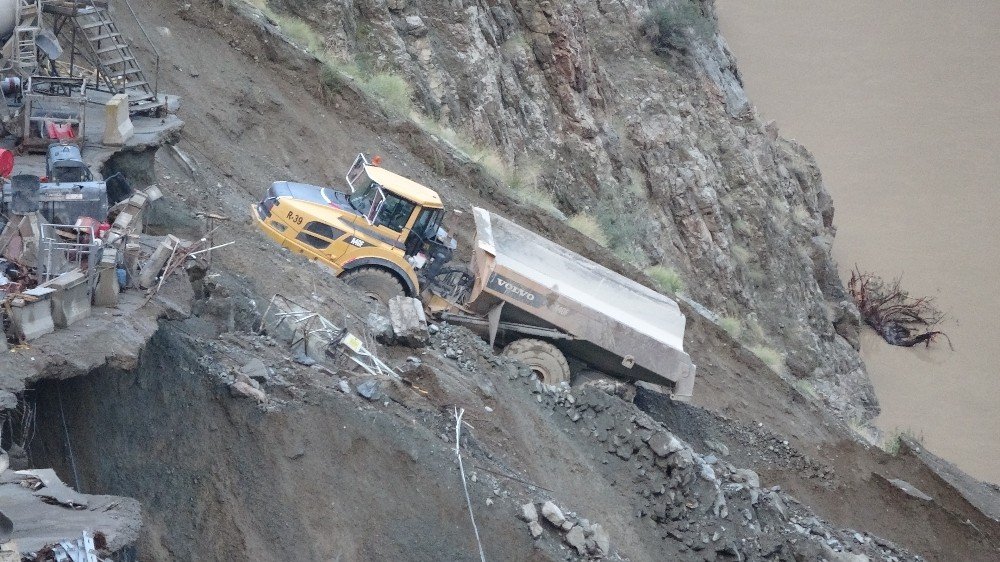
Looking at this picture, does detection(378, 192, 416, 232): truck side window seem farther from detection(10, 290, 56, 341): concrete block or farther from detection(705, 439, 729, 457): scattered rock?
detection(10, 290, 56, 341): concrete block

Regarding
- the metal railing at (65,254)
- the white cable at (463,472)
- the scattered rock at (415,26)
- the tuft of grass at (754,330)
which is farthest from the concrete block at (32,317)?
the tuft of grass at (754,330)

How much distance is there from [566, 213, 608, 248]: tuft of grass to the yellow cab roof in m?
6.45

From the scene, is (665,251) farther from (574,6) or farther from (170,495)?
(170,495)

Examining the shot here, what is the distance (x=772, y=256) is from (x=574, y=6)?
8.57 meters

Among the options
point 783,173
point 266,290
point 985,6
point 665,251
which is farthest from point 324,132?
point 985,6

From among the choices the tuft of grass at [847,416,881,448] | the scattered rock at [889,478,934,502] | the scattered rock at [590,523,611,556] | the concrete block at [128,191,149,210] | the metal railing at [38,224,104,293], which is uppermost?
the concrete block at [128,191,149,210]

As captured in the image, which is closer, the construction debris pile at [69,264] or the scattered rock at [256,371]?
the construction debris pile at [69,264]

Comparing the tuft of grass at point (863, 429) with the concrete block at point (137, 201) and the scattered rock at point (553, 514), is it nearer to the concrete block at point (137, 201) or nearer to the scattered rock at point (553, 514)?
the scattered rock at point (553, 514)

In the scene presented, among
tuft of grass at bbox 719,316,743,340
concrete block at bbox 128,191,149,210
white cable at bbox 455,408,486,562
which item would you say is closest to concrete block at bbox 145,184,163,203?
concrete block at bbox 128,191,149,210

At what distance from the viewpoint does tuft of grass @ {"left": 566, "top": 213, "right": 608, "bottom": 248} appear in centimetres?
2086

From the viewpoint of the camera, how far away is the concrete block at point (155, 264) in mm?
9516

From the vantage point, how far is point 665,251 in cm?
2505

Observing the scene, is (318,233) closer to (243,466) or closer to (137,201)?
(137,201)

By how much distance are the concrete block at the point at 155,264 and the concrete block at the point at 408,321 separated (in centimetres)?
332
